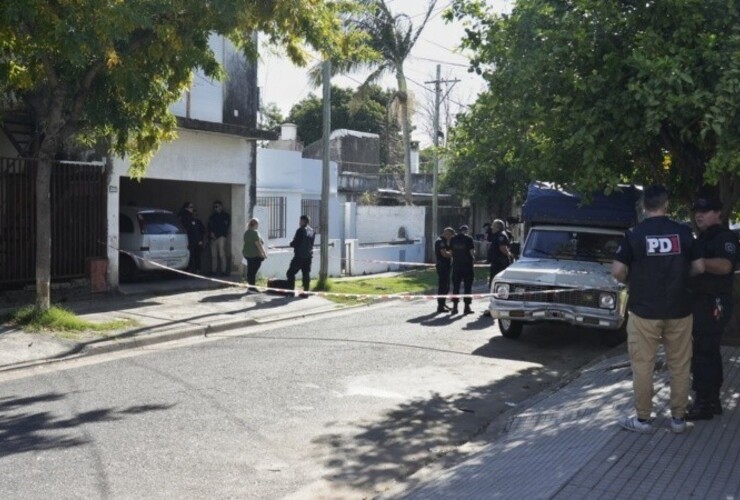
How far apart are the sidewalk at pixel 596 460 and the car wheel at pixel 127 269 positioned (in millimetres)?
11991

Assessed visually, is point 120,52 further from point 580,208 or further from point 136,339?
point 580,208

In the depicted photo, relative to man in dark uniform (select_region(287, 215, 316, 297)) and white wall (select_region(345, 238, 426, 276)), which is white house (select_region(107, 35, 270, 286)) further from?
white wall (select_region(345, 238, 426, 276))

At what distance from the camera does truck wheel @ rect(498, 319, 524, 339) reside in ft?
41.3

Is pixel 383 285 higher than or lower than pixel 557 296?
lower

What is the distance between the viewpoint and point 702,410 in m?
6.85

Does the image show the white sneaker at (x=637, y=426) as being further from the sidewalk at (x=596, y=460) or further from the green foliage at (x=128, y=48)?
the green foliage at (x=128, y=48)

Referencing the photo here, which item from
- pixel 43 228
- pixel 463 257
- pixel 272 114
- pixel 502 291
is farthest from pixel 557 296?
pixel 272 114

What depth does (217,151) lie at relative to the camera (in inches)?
757

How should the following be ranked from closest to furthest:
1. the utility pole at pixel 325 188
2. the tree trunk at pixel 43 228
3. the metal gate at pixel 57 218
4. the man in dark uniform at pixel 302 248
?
the tree trunk at pixel 43 228
the metal gate at pixel 57 218
the man in dark uniform at pixel 302 248
the utility pole at pixel 325 188

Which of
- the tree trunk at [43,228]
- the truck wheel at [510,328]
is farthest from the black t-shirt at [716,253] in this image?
the tree trunk at [43,228]

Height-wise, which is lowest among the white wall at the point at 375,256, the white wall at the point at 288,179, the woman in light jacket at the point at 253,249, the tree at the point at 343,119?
the white wall at the point at 375,256

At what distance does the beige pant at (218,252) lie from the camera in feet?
66.0

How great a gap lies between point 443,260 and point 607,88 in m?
6.64

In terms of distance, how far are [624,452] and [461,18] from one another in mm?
6985
